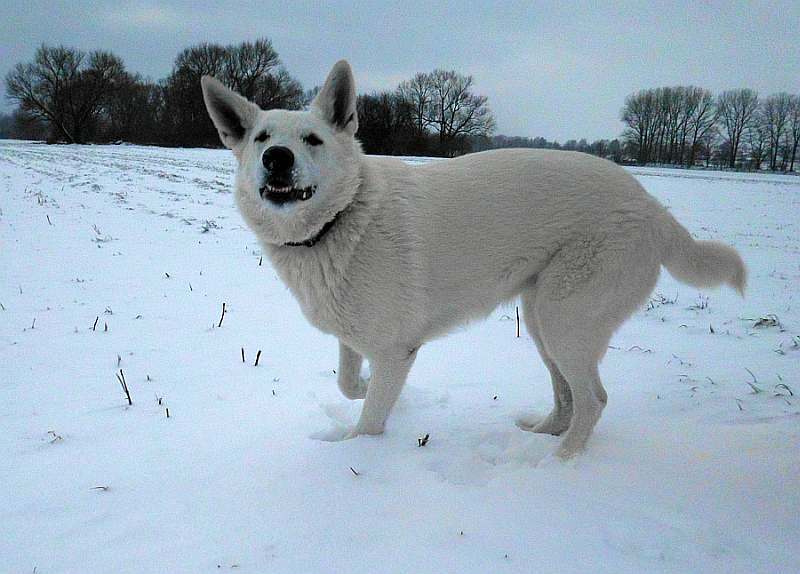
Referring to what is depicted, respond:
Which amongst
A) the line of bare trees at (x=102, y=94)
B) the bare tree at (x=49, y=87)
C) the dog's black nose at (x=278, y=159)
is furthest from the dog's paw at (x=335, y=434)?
the bare tree at (x=49, y=87)

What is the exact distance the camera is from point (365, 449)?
249 centimetres

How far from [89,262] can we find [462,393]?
17.5 ft

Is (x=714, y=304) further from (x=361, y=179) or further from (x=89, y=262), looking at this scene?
(x=89, y=262)

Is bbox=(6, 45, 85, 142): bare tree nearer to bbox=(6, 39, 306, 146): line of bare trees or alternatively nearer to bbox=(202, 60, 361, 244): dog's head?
bbox=(6, 39, 306, 146): line of bare trees

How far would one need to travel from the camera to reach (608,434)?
270cm

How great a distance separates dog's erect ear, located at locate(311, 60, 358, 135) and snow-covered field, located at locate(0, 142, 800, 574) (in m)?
1.74

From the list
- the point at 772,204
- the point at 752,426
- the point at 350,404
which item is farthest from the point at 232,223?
the point at 772,204

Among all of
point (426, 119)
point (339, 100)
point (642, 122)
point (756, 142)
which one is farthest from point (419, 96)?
point (339, 100)

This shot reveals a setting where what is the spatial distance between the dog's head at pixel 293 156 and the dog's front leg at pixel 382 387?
0.80 meters

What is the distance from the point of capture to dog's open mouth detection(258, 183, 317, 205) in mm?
2488

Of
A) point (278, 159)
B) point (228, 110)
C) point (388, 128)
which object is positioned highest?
point (388, 128)

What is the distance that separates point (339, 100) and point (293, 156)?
0.58 metres

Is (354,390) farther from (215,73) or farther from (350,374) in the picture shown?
(215,73)

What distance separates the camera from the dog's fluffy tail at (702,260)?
2564 millimetres
